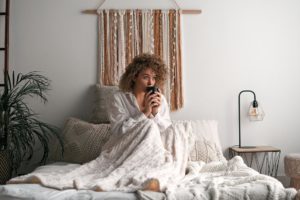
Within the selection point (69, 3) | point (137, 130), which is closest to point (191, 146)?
point (137, 130)

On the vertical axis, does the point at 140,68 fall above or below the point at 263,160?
above

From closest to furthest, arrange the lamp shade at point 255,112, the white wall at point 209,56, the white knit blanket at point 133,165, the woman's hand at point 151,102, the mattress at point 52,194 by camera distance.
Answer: the mattress at point 52,194, the white knit blanket at point 133,165, the woman's hand at point 151,102, the lamp shade at point 255,112, the white wall at point 209,56

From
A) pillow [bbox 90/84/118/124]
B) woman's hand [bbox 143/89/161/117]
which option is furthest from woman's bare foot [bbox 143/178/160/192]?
pillow [bbox 90/84/118/124]

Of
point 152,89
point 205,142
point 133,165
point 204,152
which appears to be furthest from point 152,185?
point 205,142

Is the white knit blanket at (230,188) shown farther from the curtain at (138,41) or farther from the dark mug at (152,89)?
the curtain at (138,41)

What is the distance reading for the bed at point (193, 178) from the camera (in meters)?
1.78

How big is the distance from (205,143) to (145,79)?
0.72 metres

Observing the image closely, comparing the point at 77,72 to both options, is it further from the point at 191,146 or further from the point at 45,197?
the point at 45,197

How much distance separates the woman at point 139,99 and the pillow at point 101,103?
466mm

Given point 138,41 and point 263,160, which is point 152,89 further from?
point 263,160

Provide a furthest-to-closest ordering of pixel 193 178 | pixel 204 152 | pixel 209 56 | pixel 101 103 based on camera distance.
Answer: pixel 209 56, pixel 101 103, pixel 204 152, pixel 193 178

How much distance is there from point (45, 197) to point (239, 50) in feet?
7.73

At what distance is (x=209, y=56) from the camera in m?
3.39

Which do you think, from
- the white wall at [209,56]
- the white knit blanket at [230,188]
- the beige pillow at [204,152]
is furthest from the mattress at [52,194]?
the white wall at [209,56]
